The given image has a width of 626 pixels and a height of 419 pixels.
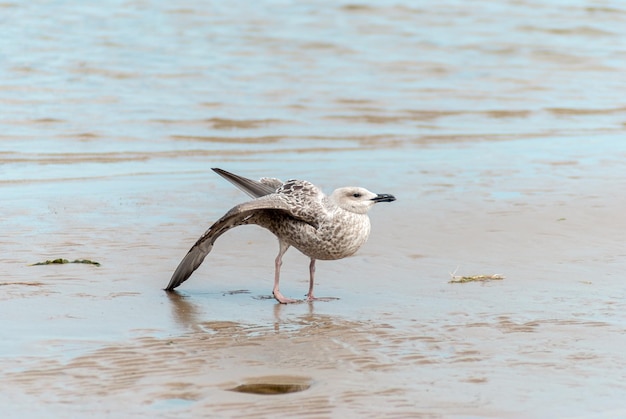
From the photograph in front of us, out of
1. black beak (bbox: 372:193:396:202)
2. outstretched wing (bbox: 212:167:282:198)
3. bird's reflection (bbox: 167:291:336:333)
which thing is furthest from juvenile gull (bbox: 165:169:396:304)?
outstretched wing (bbox: 212:167:282:198)

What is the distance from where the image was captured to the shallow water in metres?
5.54

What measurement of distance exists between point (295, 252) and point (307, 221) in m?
1.34

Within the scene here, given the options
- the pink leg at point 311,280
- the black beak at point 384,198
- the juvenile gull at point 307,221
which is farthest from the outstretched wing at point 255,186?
the black beak at point 384,198

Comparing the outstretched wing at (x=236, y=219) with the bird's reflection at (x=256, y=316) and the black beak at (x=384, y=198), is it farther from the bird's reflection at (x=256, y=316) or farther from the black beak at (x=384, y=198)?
the black beak at (x=384, y=198)

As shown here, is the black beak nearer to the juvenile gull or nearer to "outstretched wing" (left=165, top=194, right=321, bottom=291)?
the juvenile gull

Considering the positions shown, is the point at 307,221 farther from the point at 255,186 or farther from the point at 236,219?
the point at 255,186

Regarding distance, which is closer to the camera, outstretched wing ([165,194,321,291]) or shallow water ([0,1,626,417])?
shallow water ([0,1,626,417])

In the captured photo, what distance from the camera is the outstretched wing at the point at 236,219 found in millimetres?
7293

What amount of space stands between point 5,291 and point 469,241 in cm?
347

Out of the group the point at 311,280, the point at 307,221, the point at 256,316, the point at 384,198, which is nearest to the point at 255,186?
the point at 307,221

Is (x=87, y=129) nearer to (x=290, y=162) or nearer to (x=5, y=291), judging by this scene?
(x=290, y=162)

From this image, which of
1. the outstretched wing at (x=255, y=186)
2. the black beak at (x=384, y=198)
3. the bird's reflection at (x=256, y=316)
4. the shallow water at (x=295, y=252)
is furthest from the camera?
the outstretched wing at (x=255, y=186)

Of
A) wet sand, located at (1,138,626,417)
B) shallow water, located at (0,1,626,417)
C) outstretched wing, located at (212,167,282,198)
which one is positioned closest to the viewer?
wet sand, located at (1,138,626,417)

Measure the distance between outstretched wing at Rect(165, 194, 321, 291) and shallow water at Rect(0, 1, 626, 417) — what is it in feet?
0.54
